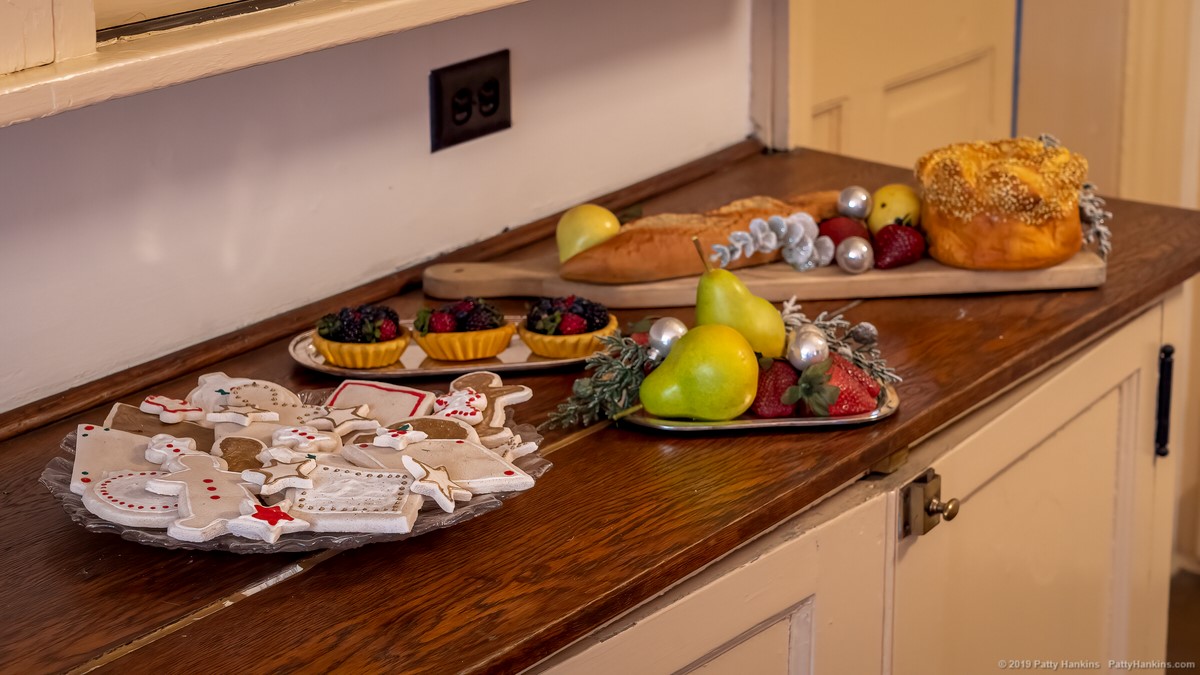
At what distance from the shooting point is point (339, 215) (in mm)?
1407

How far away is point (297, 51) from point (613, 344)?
348 millimetres

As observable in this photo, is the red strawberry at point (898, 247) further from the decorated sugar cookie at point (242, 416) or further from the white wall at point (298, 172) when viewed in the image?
the decorated sugar cookie at point (242, 416)

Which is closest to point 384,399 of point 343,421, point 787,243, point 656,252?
point 343,421

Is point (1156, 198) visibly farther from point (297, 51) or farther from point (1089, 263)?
point (297, 51)

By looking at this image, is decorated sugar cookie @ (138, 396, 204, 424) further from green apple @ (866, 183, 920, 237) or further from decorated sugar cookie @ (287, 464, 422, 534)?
green apple @ (866, 183, 920, 237)

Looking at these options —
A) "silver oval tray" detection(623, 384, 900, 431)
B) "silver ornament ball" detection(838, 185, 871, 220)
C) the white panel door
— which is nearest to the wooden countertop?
"silver oval tray" detection(623, 384, 900, 431)

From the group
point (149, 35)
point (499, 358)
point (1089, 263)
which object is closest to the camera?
point (149, 35)

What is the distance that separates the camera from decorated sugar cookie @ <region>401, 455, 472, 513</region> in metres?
0.93

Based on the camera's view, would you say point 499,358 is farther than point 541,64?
No

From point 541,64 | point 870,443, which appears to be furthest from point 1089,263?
point 541,64

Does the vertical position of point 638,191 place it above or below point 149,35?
below

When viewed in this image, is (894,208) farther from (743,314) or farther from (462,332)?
(462,332)

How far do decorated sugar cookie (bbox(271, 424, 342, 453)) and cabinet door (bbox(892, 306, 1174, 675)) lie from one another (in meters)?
0.50

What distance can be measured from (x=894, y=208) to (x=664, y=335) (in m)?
0.41
